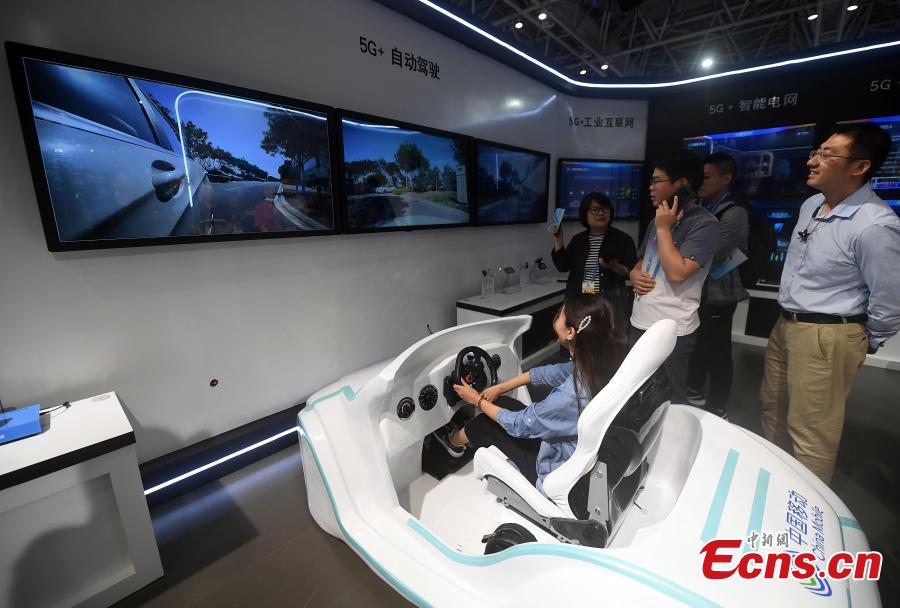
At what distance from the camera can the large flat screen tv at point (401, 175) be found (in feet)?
8.26

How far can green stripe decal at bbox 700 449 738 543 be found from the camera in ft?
3.21

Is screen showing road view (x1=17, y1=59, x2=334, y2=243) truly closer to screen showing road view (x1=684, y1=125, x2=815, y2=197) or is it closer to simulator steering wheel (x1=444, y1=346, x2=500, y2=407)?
simulator steering wheel (x1=444, y1=346, x2=500, y2=407)

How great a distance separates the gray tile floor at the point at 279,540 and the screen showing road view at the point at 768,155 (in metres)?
2.66

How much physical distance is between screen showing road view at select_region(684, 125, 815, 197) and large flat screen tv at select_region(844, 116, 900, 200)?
1.30ft

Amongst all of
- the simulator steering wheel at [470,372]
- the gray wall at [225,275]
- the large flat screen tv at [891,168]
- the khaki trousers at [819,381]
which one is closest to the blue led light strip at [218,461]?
the gray wall at [225,275]

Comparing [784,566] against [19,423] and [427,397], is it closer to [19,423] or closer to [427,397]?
[427,397]

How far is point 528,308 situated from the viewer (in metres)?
3.45

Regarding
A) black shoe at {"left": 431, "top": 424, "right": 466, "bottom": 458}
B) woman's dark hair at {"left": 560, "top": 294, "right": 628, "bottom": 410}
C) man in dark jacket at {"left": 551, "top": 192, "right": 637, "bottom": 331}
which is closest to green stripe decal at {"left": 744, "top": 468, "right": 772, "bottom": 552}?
woman's dark hair at {"left": 560, "top": 294, "right": 628, "bottom": 410}

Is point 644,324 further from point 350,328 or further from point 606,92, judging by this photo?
point 606,92

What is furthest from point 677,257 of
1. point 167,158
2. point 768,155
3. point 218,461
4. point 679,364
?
point 768,155

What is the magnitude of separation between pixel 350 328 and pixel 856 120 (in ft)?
16.4

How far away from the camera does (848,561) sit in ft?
3.16

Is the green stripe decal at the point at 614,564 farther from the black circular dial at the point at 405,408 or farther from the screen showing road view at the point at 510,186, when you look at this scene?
the screen showing road view at the point at 510,186

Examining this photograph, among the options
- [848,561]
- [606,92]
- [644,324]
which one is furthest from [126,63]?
→ [606,92]
